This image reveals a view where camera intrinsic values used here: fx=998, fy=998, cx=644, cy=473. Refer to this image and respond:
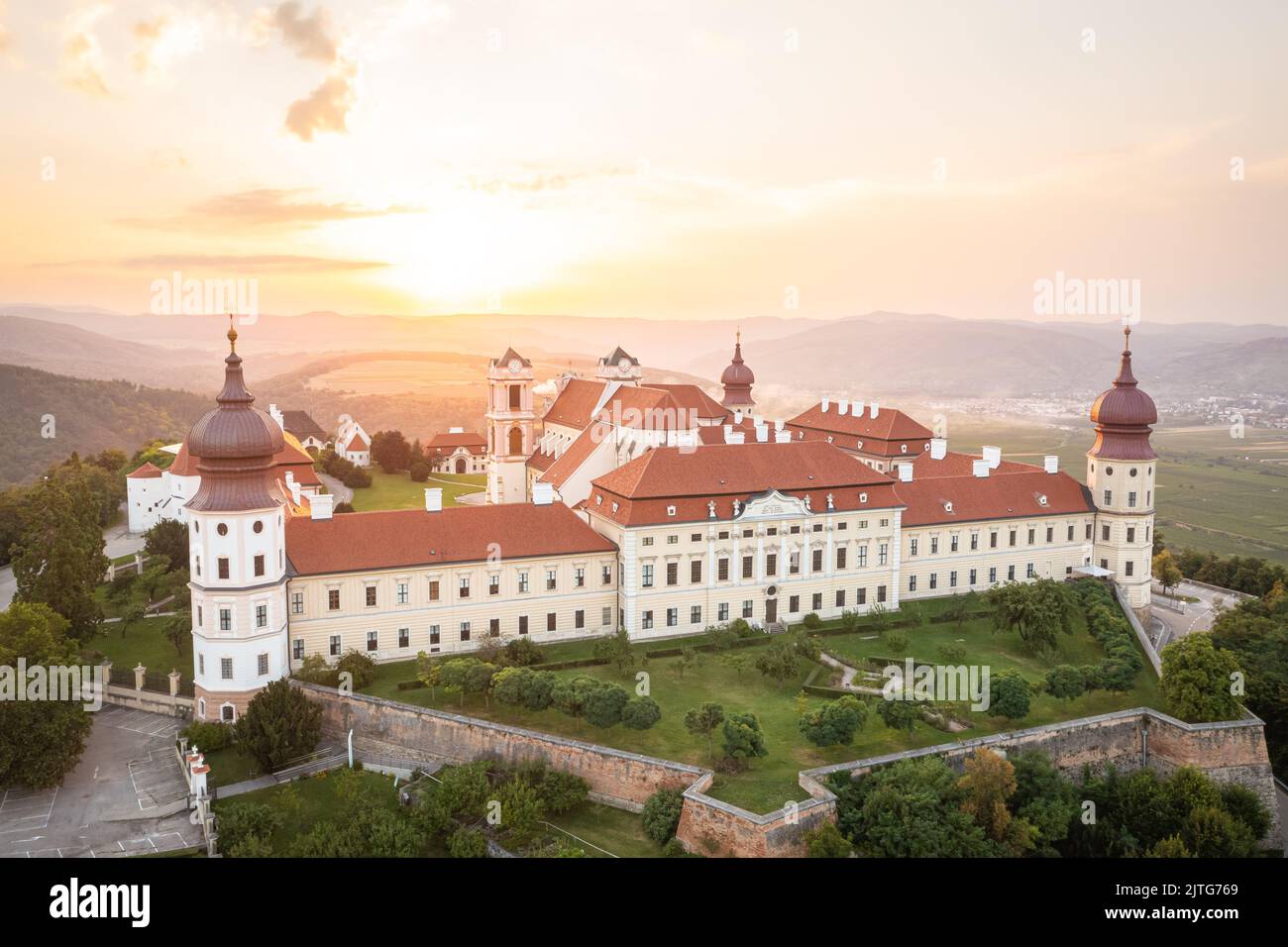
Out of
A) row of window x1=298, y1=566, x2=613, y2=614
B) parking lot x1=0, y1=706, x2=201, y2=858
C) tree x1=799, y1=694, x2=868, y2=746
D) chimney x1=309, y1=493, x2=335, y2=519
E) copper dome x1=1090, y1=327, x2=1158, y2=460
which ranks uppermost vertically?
copper dome x1=1090, y1=327, x2=1158, y2=460

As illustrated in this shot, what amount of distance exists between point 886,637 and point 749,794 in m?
16.6

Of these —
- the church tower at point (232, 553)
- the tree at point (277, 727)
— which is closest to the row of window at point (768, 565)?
the tree at point (277, 727)

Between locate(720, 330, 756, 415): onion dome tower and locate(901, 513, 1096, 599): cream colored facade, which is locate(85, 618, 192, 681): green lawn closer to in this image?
locate(901, 513, 1096, 599): cream colored facade

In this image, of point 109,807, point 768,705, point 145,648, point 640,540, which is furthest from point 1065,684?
point 145,648

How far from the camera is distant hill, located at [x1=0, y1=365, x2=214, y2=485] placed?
10744 cm

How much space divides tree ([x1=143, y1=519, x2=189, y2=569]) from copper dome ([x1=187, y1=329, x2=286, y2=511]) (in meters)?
21.6

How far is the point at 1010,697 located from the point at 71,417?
11569cm

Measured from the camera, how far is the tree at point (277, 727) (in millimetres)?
34344

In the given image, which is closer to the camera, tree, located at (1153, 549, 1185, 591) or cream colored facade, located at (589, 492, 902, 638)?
cream colored facade, located at (589, 492, 902, 638)

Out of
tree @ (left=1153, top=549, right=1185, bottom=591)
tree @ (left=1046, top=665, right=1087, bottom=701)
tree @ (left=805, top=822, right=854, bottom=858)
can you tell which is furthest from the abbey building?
tree @ (left=805, top=822, right=854, bottom=858)

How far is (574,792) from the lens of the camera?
3319 centimetres

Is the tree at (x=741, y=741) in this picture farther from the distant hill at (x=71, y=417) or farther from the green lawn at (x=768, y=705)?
the distant hill at (x=71, y=417)

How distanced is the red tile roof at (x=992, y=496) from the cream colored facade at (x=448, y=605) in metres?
17.6
